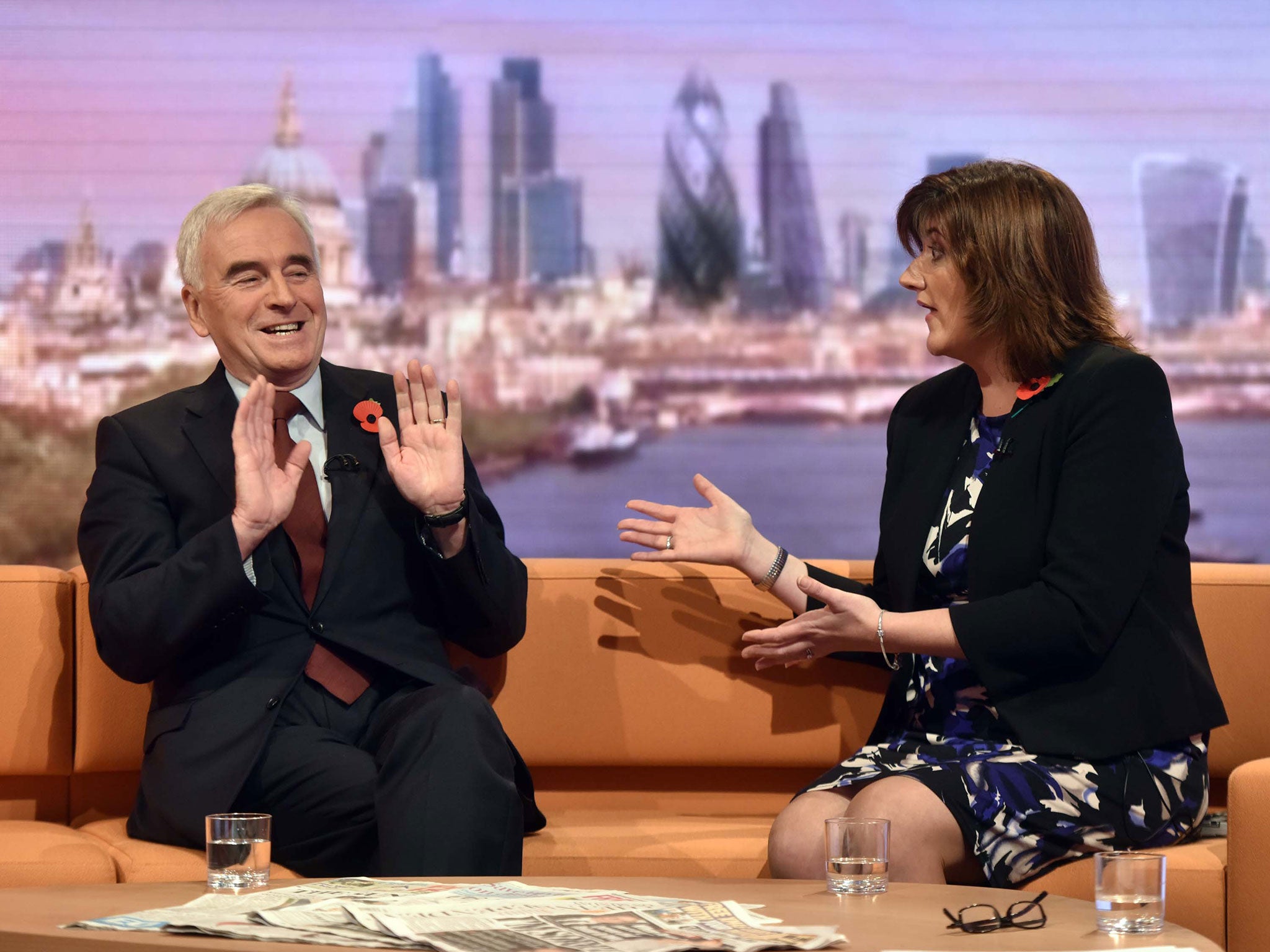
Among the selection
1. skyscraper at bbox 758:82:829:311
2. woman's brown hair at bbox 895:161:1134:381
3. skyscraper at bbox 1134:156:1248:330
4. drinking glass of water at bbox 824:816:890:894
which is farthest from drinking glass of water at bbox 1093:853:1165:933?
skyscraper at bbox 1134:156:1248:330

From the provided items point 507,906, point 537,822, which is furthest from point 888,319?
point 507,906

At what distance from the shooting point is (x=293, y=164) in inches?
206

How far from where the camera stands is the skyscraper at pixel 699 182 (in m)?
5.20

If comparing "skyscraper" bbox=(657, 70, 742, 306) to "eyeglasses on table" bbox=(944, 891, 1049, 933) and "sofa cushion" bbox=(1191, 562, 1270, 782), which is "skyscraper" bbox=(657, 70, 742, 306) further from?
"eyeglasses on table" bbox=(944, 891, 1049, 933)

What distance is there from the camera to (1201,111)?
519 centimetres

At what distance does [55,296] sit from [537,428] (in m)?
1.79

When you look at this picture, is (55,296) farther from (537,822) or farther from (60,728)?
(537,822)

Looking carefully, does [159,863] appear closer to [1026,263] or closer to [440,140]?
[1026,263]

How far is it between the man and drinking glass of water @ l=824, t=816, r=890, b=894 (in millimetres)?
589

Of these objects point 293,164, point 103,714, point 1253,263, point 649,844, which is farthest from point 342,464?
point 1253,263

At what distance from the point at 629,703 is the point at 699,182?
2.84 meters

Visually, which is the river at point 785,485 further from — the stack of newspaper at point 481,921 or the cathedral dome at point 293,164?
the stack of newspaper at point 481,921

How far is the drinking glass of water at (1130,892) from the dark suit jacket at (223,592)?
110cm

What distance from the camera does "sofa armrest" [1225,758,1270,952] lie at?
82.6 inches
